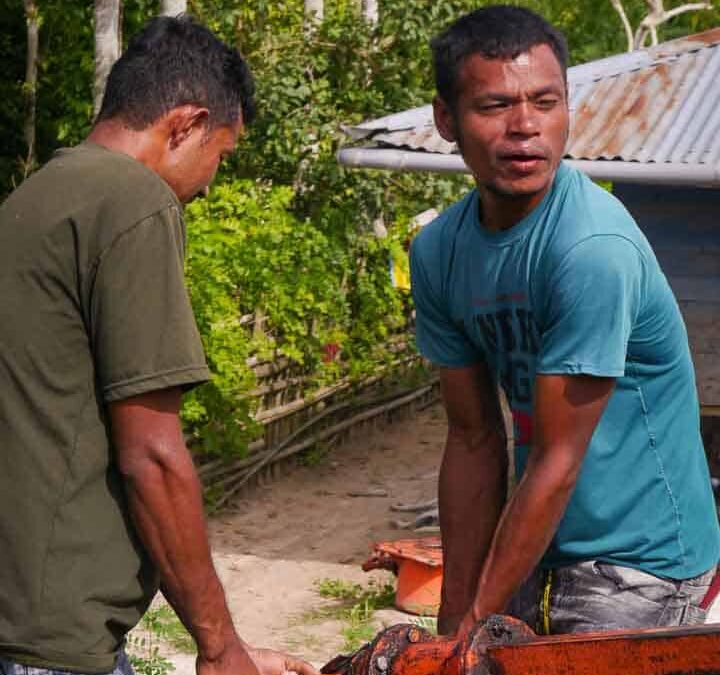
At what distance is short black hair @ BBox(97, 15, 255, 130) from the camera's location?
2902 millimetres

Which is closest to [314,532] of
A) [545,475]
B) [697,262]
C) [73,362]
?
[697,262]

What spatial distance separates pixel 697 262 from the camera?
26.5 feet

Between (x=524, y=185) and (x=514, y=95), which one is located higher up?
(x=514, y=95)

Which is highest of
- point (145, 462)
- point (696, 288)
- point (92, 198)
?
point (92, 198)

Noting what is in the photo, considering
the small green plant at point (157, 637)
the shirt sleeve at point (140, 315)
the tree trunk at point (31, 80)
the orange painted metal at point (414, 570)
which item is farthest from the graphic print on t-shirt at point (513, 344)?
the tree trunk at point (31, 80)

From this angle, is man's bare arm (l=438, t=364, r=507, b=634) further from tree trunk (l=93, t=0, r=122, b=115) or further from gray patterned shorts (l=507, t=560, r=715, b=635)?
tree trunk (l=93, t=0, r=122, b=115)

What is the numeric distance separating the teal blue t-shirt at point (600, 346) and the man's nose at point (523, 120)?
0.13 m

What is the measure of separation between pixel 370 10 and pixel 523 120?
936 cm

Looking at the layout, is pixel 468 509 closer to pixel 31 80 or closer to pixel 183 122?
pixel 183 122

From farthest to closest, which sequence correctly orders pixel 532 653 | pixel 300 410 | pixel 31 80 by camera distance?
1. pixel 31 80
2. pixel 300 410
3. pixel 532 653

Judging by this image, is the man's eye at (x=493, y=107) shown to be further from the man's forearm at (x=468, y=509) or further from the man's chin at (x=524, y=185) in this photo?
the man's forearm at (x=468, y=509)

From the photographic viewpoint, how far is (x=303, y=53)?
11773 mm

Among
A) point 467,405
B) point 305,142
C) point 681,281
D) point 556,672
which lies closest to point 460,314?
point 467,405

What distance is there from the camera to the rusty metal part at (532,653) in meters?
2.36
